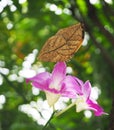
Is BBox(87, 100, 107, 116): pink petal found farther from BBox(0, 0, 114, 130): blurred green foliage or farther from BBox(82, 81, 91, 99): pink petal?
BBox(0, 0, 114, 130): blurred green foliage

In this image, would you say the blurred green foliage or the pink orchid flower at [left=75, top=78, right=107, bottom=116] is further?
the blurred green foliage

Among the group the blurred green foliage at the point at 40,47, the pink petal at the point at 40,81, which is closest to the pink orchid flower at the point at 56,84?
the pink petal at the point at 40,81

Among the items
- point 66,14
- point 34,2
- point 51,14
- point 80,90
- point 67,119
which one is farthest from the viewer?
point 66,14

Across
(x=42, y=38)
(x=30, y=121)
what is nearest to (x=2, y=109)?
(x=30, y=121)

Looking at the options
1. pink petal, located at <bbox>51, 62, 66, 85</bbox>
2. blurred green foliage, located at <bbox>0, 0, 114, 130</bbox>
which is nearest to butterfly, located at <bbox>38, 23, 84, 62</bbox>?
pink petal, located at <bbox>51, 62, 66, 85</bbox>

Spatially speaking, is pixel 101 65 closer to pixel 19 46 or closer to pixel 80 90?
pixel 19 46

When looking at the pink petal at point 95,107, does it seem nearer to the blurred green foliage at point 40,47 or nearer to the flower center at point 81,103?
the flower center at point 81,103

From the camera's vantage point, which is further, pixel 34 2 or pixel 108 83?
pixel 108 83
